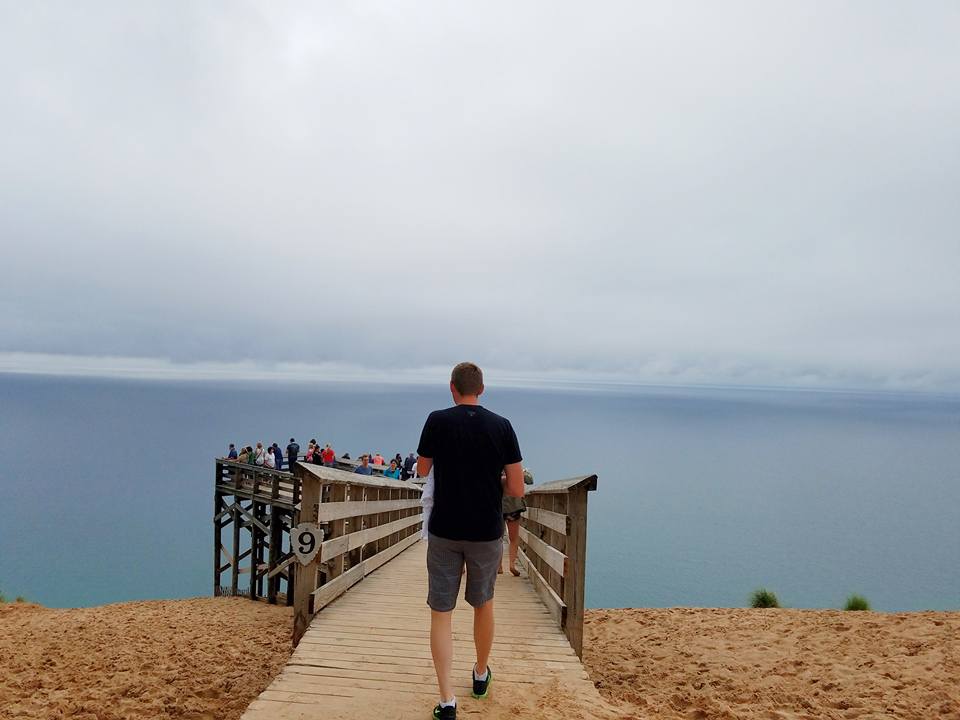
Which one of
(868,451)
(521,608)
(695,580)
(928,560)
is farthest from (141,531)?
(868,451)

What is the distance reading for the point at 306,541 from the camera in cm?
458

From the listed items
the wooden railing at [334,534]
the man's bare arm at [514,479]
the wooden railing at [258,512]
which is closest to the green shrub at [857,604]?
the wooden railing at [334,534]

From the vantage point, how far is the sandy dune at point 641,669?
4332 millimetres

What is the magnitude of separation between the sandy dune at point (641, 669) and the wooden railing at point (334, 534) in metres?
1.12

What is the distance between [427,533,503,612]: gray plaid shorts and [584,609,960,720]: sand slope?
132cm

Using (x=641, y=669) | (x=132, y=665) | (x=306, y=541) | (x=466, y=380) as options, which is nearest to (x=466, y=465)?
(x=466, y=380)

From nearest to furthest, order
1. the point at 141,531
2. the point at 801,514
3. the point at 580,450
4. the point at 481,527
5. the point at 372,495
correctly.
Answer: the point at 481,527 < the point at 372,495 < the point at 141,531 < the point at 801,514 < the point at 580,450

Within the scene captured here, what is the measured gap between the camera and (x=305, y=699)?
3.44 metres

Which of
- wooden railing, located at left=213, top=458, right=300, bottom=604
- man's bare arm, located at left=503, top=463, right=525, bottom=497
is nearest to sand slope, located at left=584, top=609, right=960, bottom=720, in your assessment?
man's bare arm, located at left=503, top=463, right=525, bottom=497

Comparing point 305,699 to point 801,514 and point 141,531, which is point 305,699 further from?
point 801,514

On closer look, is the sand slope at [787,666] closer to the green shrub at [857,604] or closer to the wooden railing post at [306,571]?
the green shrub at [857,604]

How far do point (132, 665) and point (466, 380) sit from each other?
567cm

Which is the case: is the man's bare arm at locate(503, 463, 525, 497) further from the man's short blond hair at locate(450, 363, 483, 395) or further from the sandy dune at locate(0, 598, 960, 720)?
the sandy dune at locate(0, 598, 960, 720)

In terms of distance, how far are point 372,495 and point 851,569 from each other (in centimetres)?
4543
